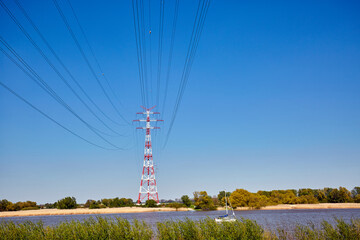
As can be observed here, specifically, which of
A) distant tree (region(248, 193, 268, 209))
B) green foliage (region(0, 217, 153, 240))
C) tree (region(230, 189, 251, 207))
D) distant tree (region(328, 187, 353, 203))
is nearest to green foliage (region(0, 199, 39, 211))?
tree (region(230, 189, 251, 207))

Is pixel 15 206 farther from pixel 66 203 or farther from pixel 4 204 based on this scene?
pixel 66 203

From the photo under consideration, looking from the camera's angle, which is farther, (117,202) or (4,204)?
(117,202)

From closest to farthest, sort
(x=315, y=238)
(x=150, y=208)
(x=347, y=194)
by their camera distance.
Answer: (x=315, y=238), (x=150, y=208), (x=347, y=194)

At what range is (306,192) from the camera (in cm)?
18900

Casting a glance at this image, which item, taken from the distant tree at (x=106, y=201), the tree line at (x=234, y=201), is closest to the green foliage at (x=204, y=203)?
the tree line at (x=234, y=201)

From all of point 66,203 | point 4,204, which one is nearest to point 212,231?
point 66,203

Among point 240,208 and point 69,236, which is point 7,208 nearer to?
point 240,208

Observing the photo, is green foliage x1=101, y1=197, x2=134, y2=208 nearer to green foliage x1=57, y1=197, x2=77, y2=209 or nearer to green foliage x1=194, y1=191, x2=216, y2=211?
green foliage x1=57, y1=197, x2=77, y2=209

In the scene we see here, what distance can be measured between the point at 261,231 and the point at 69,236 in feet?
59.1

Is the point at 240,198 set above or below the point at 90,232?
above

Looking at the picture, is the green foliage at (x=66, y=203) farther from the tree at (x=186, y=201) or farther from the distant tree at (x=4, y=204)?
the tree at (x=186, y=201)

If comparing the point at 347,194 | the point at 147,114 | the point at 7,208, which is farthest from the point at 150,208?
the point at 347,194

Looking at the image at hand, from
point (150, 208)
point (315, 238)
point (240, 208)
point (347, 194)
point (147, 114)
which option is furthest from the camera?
point (347, 194)

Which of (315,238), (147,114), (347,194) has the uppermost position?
(147,114)
